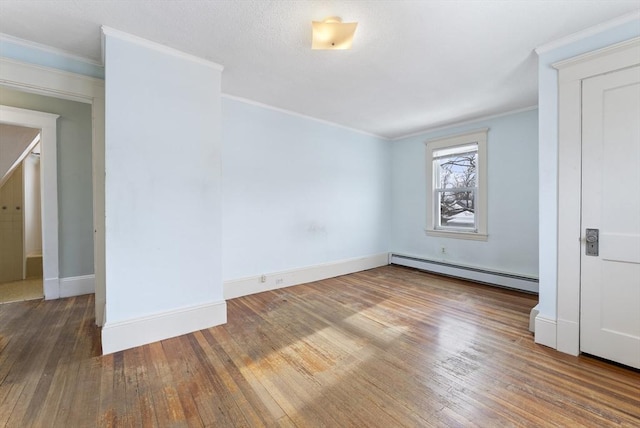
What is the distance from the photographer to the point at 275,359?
84.1 inches

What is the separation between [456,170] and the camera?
4.71m

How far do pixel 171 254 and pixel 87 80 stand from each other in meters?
1.86

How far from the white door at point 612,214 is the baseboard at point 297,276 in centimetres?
309

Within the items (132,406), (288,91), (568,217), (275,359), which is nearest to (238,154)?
(288,91)

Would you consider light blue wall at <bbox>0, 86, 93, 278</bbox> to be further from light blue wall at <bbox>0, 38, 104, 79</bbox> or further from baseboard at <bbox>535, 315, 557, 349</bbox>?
baseboard at <bbox>535, 315, 557, 349</bbox>

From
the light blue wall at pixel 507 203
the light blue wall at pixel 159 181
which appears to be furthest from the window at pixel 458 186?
the light blue wall at pixel 159 181

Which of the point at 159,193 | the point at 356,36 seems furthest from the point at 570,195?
the point at 159,193

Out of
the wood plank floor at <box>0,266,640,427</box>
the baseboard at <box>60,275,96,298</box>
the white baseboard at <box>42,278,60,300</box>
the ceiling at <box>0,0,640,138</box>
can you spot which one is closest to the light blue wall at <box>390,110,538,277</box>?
the ceiling at <box>0,0,640,138</box>

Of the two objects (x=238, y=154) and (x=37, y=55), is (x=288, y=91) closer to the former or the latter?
(x=238, y=154)

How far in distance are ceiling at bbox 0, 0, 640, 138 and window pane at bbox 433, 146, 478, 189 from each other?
4.39ft

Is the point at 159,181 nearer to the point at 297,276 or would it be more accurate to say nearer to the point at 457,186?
the point at 297,276

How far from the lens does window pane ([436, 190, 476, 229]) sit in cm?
456

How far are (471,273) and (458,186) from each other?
1.47 metres

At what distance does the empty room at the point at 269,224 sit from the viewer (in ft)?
5.74
